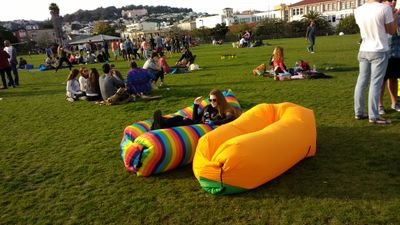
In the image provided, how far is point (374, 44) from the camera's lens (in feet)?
19.2

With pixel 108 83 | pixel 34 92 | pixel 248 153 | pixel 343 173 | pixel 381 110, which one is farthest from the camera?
pixel 34 92

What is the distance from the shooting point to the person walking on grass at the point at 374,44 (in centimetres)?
571

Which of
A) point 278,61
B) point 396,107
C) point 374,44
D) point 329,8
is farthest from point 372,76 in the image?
point 329,8

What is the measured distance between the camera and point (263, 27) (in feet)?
221

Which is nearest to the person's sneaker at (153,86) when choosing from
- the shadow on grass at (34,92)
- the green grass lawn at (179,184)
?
the shadow on grass at (34,92)

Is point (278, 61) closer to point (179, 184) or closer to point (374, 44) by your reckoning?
point (374, 44)

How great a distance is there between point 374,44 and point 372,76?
527 millimetres

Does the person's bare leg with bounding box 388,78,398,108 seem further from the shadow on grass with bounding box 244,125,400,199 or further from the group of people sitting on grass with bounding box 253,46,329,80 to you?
the group of people sitting on grass with bounding box 253,46,329,80

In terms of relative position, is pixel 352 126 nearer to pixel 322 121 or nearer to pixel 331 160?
pixel 322 121

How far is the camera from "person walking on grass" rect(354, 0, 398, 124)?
18.7 feet

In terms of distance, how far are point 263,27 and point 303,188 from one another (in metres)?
66.2

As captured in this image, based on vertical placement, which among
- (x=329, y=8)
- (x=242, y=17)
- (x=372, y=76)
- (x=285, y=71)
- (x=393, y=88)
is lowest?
(x=285, y=71)

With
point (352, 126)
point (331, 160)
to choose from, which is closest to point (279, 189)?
point (331, 160)

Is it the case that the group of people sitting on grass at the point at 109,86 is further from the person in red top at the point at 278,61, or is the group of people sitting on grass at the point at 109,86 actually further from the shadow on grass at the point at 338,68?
the shadow on grass at the point at 338,68
